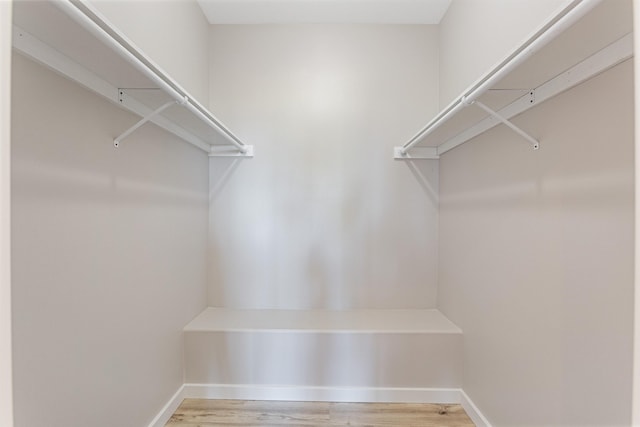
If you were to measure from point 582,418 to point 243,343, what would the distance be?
5.12 ft

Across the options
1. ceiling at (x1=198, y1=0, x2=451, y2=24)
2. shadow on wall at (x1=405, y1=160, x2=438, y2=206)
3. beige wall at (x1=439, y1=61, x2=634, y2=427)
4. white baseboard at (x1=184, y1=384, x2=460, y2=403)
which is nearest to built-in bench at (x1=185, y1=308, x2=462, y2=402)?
white baseboard at (x1=184, y1=384, x2=460, y2=403)

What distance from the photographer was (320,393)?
6.17 feet

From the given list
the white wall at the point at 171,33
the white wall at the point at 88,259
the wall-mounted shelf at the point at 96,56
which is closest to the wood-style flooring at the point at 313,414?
the white wall at the point at 88,259

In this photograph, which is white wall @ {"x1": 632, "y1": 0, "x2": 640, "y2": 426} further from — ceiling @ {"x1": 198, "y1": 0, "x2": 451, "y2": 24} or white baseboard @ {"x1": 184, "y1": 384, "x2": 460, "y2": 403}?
ceiling @ {"x1": 198, "y1": 0, "x2": 451, "y2": 24}

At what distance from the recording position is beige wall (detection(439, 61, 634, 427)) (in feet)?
2.85

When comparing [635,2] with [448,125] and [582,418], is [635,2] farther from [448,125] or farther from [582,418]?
[448,125]

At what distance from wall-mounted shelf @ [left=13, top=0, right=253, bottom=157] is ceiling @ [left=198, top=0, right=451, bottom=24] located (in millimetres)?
1035

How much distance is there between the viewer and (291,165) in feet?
7.39

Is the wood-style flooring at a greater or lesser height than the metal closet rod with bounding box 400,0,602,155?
lesser

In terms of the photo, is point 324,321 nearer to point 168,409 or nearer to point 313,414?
point 313,414

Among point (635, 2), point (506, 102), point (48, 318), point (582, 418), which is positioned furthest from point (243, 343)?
point (635, 2)

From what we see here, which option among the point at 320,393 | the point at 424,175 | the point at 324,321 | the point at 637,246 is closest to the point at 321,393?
the point at 320,393

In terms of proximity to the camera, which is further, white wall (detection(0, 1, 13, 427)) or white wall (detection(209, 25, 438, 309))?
white wall (detection(209, 25, 438, 309))

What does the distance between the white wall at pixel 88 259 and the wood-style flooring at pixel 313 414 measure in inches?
8.0
